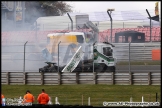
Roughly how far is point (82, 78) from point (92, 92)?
267 cm

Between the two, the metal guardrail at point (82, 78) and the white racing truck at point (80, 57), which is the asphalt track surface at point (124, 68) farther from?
the metal guardrail at point (82, 78)

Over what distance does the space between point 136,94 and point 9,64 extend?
30.0 feet

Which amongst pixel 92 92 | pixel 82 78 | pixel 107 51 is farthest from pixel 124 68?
pixel 92 92

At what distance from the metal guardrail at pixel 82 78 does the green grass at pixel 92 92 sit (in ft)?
1.64

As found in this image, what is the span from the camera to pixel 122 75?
24.2 metres

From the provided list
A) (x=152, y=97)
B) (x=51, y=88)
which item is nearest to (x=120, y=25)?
(x=51, y=88)

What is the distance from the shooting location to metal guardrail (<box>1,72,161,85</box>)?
23906 millimetres

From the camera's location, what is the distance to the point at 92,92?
22266mm

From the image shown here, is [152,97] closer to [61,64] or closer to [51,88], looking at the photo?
[51,88]

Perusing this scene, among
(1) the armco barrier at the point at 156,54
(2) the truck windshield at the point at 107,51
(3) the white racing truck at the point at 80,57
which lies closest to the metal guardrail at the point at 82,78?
(3) the white racing truck at the point at 80,57

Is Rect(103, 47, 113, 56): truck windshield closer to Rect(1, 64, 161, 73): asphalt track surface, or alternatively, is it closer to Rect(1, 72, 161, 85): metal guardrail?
Rect(1, 64, 161, 73): asphalt track surface

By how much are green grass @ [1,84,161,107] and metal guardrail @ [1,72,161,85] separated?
0.50 m

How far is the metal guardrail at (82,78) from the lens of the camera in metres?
23.9

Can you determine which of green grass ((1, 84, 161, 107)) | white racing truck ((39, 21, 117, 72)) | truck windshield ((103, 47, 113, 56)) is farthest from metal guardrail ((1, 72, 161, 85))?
truck windshield ((103, 47, 113, 56))
